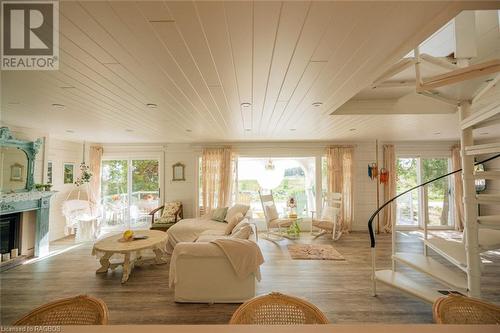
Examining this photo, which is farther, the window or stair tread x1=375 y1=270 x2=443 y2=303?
the window

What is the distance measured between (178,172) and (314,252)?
4.05m

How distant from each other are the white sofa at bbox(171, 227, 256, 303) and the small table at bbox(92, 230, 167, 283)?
0.96m

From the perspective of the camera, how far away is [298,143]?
5.75 m

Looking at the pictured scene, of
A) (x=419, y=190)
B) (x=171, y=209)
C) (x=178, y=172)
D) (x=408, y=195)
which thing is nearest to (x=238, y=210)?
(x=171, y=209)

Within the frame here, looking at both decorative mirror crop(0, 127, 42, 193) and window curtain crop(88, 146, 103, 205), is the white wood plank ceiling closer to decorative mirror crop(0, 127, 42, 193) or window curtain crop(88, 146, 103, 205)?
decorative mirror crop(0, 127, 42, 193)

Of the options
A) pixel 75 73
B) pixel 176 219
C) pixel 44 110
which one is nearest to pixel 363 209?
pixel 176 219

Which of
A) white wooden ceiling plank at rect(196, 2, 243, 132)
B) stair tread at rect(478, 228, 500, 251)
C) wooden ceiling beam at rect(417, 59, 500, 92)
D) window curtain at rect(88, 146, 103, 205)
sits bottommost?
stair tread at rect(478, 228, 500, 251)

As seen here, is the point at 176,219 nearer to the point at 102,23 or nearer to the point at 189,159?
the point at 189,159

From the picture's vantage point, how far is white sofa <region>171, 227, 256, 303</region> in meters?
2.49

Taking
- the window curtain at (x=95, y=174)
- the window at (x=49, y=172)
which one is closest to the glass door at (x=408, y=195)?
the window curtain at (x=95, y=174)

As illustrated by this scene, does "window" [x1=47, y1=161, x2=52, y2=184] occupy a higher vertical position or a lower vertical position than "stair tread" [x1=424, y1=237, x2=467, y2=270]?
higher

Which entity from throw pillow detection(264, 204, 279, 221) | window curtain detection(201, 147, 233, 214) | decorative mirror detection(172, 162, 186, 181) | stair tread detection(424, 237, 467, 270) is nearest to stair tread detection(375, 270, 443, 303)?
stair tread detection(424, 237, 467, 270)

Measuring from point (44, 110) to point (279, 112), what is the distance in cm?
324

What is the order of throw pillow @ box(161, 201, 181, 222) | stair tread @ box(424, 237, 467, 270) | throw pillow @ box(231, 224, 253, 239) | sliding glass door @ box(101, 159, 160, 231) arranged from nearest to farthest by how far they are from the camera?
1. stair tread @ box(424, 237, 467, 270)
2. throw pillow @ box(231, 224, 253, 239)
3. throw pillow @ box(161, 201, 181, 222)
4. sliding glass door @ box(101, 159, 160, 231)
